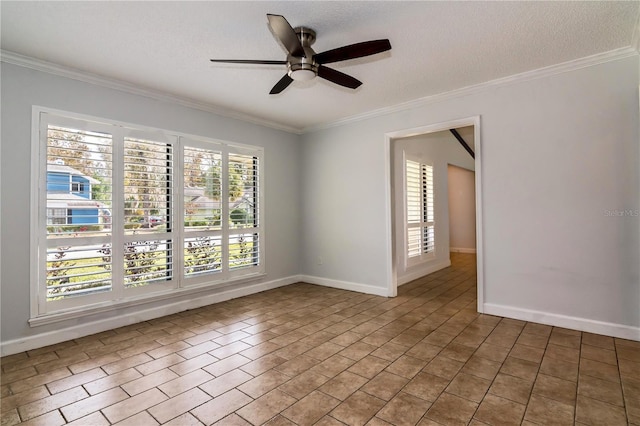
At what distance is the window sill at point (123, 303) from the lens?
116 inches

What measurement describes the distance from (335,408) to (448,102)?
3.59m

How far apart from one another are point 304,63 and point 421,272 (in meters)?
4.55

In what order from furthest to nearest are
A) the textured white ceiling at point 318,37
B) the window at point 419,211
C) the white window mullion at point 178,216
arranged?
1. the window at point 419,211
2. the white window mullion at point 178,216
3. the textured white ceiling at point 318,37

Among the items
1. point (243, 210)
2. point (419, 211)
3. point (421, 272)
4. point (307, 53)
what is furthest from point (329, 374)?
point (419, 211)

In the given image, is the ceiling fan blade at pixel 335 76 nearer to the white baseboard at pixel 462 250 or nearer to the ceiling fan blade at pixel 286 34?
the ceiling fan blade at pixel 286 34

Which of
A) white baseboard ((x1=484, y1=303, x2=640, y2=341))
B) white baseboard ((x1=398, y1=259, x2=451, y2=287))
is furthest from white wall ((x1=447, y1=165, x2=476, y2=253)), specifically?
white baseboard ((x1=484, y1=303, x2=640, y2=341))

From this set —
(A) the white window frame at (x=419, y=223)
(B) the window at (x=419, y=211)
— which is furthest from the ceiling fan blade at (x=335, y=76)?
(B) the window at (x=419, y=211)

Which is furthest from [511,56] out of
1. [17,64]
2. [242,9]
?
[17,64]

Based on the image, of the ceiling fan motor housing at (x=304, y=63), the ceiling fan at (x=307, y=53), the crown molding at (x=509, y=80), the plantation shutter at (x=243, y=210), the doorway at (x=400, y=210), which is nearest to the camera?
the ceiling fan at (x=307, y=53)

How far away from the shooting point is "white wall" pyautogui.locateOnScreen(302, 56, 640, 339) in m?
2.92

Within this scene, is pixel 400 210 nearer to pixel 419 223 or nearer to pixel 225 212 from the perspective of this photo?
pixel 419 223

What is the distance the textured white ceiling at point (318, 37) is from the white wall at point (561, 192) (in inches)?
13.2

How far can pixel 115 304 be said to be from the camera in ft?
11.1

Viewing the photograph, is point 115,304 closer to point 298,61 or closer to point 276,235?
point 276,235
